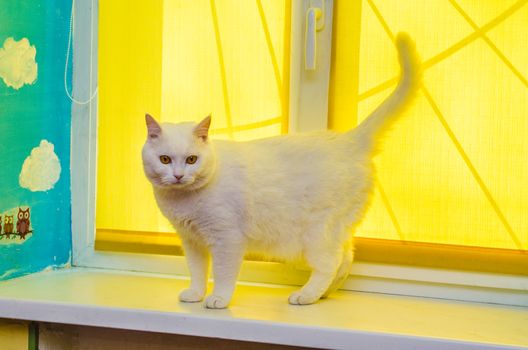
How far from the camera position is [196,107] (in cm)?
175

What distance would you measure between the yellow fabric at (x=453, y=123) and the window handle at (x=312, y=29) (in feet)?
0.16

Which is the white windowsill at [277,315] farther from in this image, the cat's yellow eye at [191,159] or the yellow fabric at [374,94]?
the cat's yellow eye at [191,159]

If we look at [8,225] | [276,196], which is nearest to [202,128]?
[276,196]

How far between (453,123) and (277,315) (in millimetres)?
660

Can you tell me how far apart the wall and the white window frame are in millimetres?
37

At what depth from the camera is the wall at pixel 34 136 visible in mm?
1588

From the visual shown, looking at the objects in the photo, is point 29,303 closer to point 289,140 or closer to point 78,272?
point 78,272

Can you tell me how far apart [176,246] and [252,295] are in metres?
0.33

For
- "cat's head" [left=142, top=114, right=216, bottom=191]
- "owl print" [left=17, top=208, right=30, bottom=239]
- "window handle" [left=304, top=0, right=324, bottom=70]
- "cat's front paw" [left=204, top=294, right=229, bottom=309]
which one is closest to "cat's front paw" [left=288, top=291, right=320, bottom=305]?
"cat's front paw" [left=204, top=294, right=229, bottom=309]

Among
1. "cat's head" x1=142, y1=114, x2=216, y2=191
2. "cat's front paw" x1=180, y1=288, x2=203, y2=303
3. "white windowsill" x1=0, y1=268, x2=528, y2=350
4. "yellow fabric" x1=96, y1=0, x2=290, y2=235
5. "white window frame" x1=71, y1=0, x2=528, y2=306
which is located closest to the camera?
"white windowsill" x1=0, y1=268, x2=528, y2=350

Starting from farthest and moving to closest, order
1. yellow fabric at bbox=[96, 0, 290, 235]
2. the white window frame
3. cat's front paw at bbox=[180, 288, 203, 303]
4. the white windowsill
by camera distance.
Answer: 1. yellow fabric at bbox=[96, 0, 290, 235]
2. the white window frame
3. cat's front paw at bbox=[180, 288, 203, 303]
4. the white windowsill

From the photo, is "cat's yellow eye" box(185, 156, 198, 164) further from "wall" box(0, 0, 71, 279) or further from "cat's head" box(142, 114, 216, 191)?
"wall" box(0, 0, 71, 279)

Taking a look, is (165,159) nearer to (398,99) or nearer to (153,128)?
(153,128)

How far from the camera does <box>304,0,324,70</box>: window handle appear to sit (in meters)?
1.60
